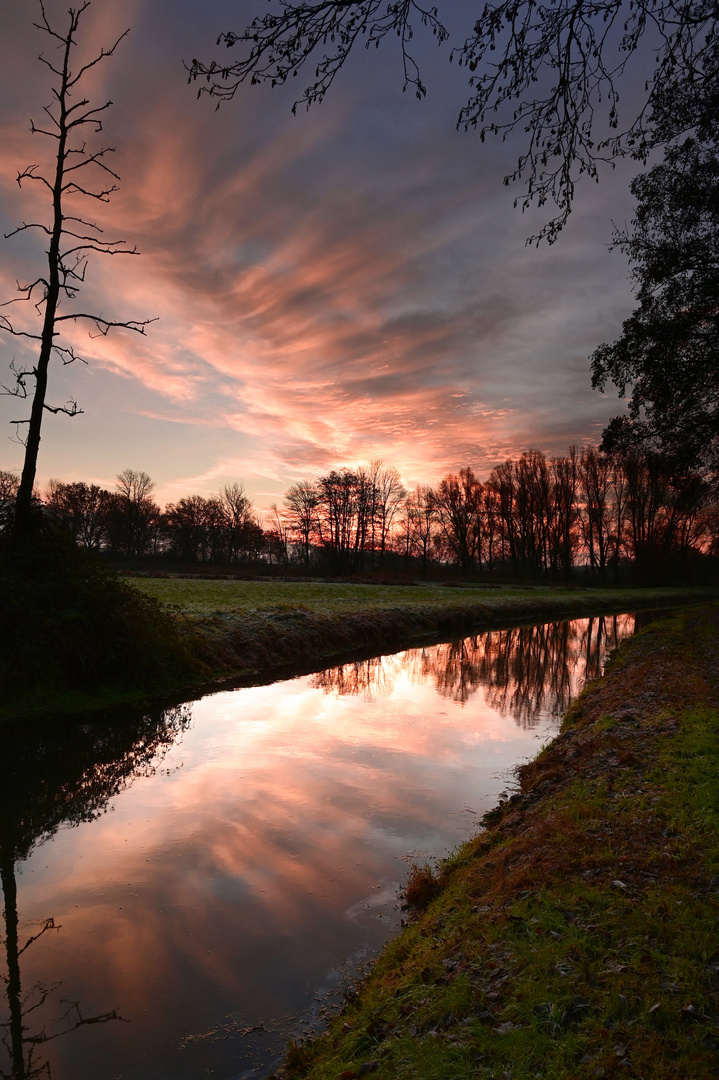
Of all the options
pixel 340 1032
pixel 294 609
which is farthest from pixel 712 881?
pixel 294 609

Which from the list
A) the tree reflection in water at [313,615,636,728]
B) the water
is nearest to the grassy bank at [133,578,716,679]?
the tree reflection in water at [313,615,636,728]

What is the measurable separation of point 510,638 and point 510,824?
20.1 meters

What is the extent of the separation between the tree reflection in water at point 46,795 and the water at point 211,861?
2 centimetres

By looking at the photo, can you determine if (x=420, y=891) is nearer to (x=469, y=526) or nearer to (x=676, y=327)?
(x=676, y=327)

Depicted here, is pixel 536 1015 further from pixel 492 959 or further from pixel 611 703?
pixel 611 703

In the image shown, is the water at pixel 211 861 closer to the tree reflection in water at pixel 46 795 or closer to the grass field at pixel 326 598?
the tree reflection in water at pixel 46 795

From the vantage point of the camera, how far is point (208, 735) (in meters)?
9.71

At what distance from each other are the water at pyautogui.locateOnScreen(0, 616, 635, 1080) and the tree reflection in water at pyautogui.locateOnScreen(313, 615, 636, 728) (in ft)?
5.22

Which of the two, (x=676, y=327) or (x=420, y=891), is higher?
(x=676, y=327)

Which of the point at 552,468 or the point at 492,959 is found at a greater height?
the point at 552,468

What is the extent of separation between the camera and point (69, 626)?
37.2 feet

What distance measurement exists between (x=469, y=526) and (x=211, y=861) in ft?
236

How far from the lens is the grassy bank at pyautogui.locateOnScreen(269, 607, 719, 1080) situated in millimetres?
2859

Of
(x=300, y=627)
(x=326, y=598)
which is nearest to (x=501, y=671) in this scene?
(x=300, y=627)
